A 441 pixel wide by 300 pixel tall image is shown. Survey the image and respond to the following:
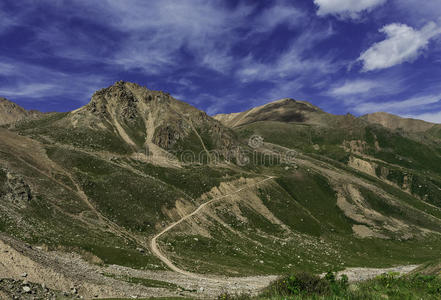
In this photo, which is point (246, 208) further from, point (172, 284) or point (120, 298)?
point (120, 298)

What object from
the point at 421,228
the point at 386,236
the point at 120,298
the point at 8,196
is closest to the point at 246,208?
the point at 386,236

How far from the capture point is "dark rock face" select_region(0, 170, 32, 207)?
70581 millimetres

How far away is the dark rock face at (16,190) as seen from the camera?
70.6 m

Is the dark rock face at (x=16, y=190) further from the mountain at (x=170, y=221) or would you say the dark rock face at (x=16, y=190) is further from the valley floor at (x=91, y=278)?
the valley floor at (x=91, y=278)

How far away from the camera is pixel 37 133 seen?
532ft

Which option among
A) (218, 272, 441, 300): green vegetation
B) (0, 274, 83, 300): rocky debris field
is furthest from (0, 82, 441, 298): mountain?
(218, 272, 441, 300): green vegetation

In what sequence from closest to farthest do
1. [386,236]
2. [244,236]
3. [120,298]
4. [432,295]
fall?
[432,295]
[120,298]
[244,236]
[386,236]

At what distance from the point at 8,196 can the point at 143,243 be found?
3680 centimetres

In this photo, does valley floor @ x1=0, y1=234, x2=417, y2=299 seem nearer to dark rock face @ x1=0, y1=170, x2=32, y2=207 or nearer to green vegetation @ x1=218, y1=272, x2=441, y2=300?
green vegetation @ x1=218, y1=272, x2=441, y2=300

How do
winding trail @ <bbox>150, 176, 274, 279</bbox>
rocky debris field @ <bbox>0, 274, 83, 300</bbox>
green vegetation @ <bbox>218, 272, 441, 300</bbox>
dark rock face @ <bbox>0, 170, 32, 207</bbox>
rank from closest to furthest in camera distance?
green vegetation @ <bbox>218, 272, 441, 300</bbox> → rocky debris field @ <bbox>0, 274, 83, 300</bbox> → winding trail @ <bbox>150, 176, 274, 279</bbox> → dark rock face @ <bbox>0, 170, 32, 207</bbox>

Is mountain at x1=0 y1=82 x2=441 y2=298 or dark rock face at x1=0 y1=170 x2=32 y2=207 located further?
dark rock face at x1=0 y1=170 x2=32 y2=207

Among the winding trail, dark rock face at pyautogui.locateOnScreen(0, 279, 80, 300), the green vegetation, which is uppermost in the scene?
the green vegetation

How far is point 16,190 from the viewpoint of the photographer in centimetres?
7362

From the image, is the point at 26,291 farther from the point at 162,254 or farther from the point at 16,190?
the point at 16,190
